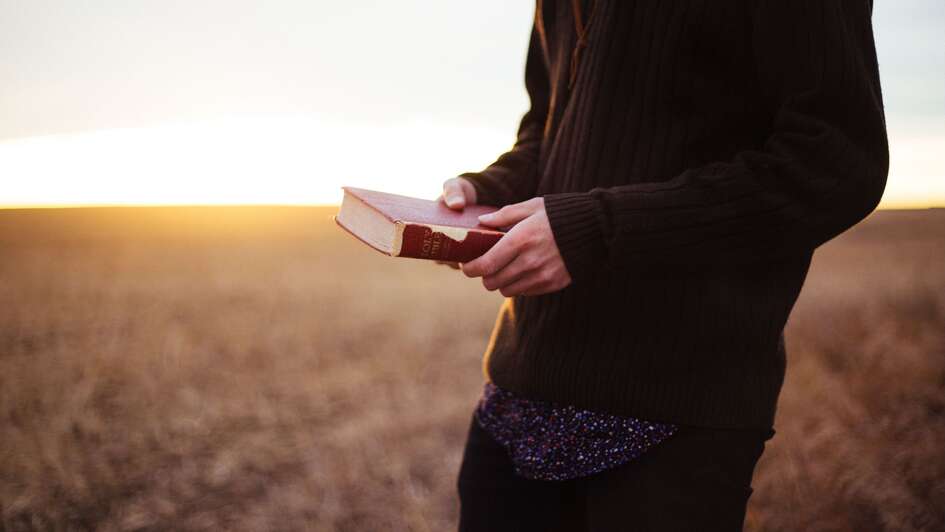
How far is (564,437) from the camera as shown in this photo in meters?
0.88

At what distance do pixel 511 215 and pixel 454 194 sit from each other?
0.24m

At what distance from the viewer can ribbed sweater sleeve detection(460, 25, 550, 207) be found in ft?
3.47

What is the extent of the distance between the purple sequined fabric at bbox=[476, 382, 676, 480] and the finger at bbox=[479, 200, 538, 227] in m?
0.28

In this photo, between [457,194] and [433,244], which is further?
[457,194]

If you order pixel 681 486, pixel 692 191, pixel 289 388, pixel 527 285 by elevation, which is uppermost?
pixel 692 191

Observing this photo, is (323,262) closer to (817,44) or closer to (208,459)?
(208,459)

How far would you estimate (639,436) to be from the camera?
83 cm

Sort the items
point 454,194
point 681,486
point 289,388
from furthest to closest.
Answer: point 289,388 → point 454,194 → point 681,486

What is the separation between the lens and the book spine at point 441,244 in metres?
0.71

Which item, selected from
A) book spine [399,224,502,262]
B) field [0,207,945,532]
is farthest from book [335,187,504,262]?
field [0,207,945,532]

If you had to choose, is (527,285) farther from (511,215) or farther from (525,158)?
(525,158)

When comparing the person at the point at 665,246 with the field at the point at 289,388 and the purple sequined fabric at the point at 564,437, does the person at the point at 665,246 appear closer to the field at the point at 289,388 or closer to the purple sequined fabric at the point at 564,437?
the purple sequined fabric at the point at 564,437

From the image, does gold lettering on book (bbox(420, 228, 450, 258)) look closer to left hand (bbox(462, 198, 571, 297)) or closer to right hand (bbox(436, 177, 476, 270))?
left hand (bbox(462, 198, 571, 297))

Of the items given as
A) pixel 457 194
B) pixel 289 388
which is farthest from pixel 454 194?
pixel 289 388
